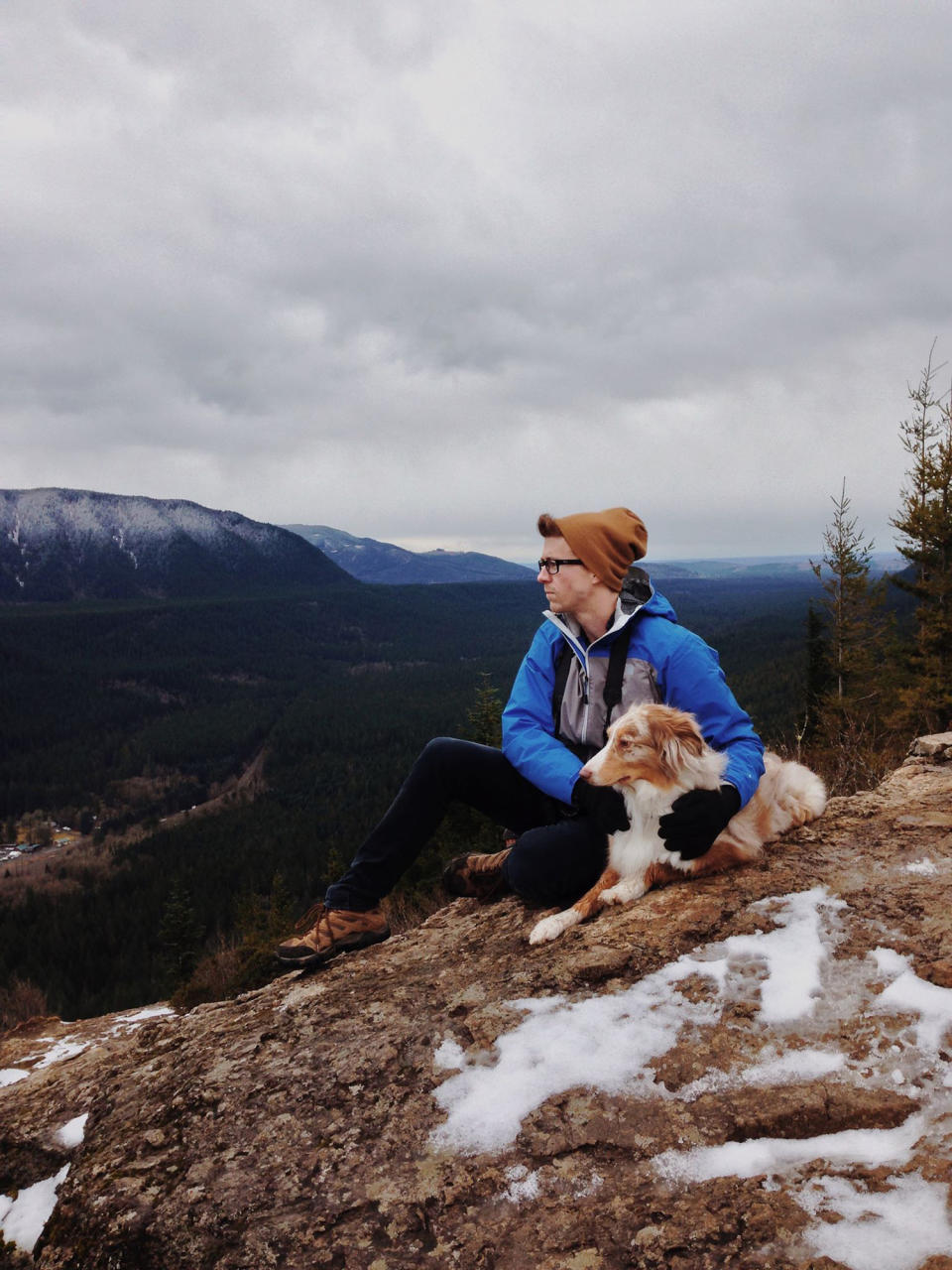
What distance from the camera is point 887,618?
24234 millimetres

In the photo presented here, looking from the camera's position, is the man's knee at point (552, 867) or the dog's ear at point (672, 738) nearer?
the dog's ear at point (672, 738)

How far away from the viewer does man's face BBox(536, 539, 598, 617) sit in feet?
11.5

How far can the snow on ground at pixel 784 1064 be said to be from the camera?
5.54ft

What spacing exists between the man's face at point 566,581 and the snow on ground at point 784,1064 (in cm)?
176

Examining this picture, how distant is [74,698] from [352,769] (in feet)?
370

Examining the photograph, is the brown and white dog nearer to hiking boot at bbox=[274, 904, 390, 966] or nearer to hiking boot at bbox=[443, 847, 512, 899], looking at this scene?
hiking boot at bbox=[443, 847, 512, 899]

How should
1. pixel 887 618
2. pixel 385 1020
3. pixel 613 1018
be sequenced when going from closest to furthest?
pixel 613 1018
pixel 385 1020
pixel 887 618

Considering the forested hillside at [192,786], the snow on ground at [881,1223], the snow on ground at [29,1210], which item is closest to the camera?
the snow on ground at [881,1223]

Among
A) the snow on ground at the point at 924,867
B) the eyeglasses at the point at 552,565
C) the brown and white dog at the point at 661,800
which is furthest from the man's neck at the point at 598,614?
the snow on ground at the point at 924,867

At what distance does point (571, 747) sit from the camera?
3.67 metres

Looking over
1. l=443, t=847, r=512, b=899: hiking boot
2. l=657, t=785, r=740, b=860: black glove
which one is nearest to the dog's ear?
l=657, t=785, r=740, b=860: black glove

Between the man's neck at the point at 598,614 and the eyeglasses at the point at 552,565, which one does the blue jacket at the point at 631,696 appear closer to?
the man's neck at the point at 598,614

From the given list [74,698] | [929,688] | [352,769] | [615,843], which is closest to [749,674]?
[352,769]

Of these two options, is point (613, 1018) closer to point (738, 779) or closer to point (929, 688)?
point (738, 779)
